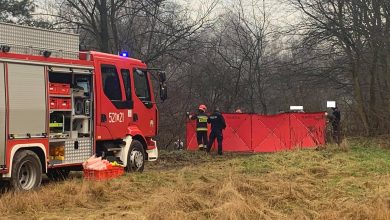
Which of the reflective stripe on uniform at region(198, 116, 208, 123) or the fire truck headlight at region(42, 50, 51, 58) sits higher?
the fire truck headlight at region(42, 50, 51, 58)

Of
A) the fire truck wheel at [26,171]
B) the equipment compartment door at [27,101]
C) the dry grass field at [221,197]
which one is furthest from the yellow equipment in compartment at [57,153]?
the dry grass field at [221,197]

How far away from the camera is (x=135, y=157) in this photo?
43.8 feet

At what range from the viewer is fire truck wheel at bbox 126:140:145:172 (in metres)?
13.1

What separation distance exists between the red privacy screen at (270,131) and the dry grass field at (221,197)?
8033 millimetres

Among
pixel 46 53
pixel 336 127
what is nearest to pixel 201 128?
pixel 336 127

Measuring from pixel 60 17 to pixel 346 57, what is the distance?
44.7 ft

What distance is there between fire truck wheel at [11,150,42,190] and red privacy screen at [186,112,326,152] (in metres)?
11.0

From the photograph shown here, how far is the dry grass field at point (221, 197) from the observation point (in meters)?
7.08

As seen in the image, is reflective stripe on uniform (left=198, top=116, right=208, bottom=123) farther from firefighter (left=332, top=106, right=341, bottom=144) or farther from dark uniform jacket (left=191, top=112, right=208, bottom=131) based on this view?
firefighter (left=332, top=106, right=341, bottom=144)

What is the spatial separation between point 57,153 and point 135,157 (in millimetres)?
2608

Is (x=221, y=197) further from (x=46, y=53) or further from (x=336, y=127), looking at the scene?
(x=336, y=127)

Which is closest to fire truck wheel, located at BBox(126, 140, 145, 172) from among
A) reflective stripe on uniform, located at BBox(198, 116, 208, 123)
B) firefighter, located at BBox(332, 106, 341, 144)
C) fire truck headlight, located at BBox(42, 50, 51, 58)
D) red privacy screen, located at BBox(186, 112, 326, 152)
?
fire truck headlight, located at BBox(42, 50, 51, 58)

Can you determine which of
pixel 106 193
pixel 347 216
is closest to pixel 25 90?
pixel 106 193

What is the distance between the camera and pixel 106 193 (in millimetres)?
9125
